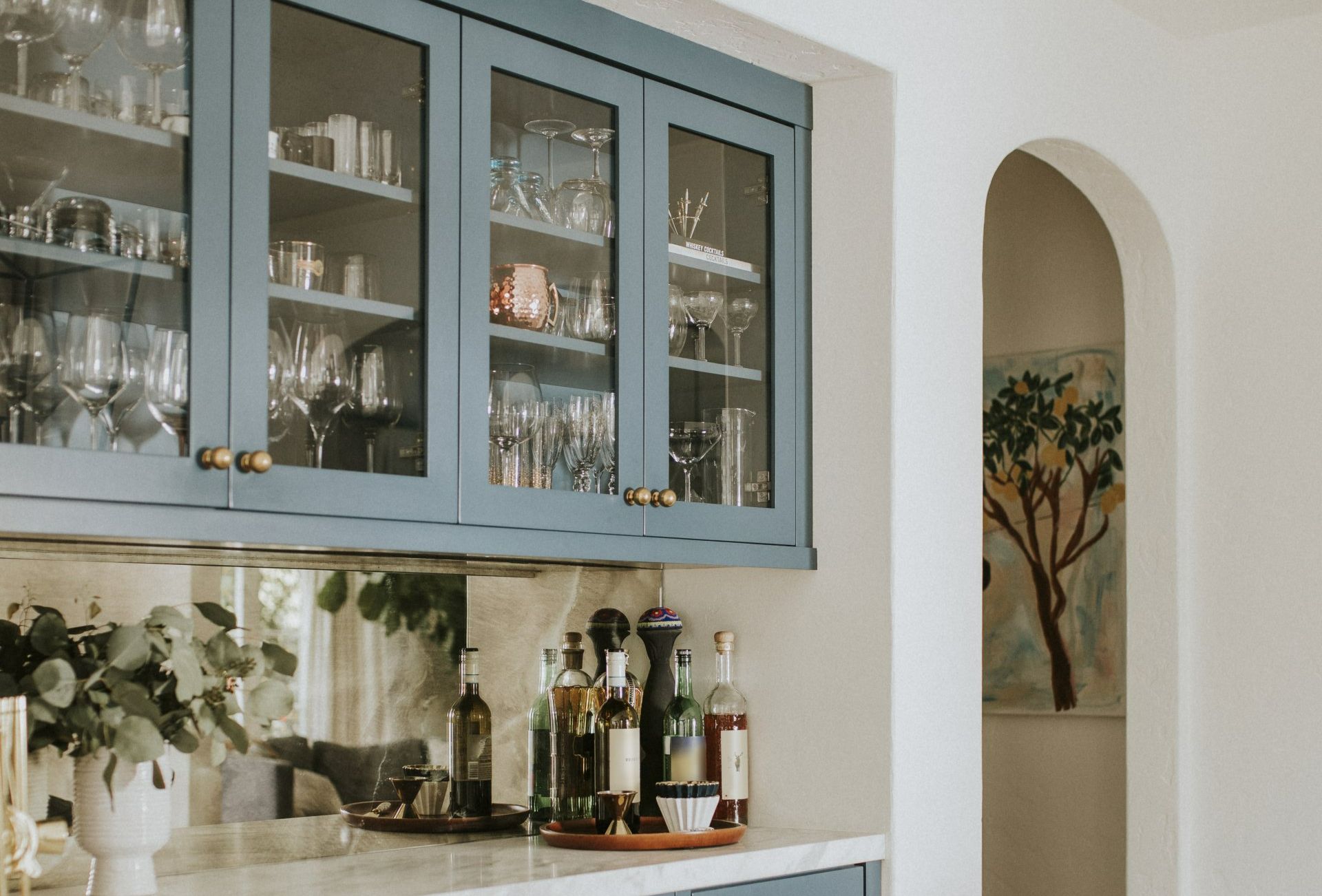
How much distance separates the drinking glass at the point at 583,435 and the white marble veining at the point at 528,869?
586 millimetres

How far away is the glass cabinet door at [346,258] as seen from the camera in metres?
1.82

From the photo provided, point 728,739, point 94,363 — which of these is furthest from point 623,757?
point 94,363

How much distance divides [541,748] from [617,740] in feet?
0.61

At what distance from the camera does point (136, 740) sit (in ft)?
5.17

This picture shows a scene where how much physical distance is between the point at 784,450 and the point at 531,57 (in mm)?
834

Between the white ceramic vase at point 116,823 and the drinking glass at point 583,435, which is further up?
the drinking glass at point 583,435

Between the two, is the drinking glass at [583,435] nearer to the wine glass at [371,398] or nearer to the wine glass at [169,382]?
the wine glass at [371,398]

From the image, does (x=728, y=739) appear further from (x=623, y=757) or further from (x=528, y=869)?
(x=528, y=869)

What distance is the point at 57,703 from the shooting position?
1568 millimetres

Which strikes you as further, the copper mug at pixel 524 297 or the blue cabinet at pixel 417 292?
the copper mug at pixel 524 297

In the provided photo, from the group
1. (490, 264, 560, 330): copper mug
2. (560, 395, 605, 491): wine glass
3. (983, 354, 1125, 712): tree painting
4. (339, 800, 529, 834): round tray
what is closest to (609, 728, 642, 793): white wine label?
(339, 800, 529, 834): round tray

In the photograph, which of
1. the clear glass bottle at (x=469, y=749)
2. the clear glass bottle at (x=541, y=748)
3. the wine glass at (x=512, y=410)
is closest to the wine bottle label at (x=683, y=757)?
the clear glass bottle at (x=541, y=748)

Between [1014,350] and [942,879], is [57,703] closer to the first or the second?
[942,879]

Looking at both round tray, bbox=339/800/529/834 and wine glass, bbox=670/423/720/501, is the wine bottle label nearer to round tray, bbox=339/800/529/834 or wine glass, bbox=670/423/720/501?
round tray, bbox=339/800/529/834
